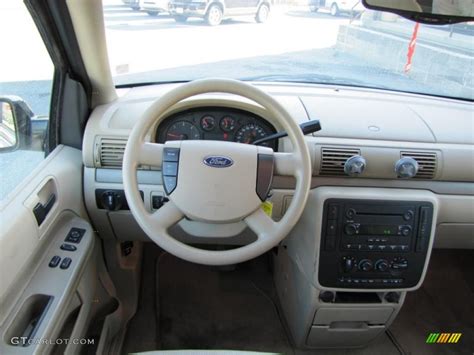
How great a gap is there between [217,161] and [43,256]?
0.74 metres

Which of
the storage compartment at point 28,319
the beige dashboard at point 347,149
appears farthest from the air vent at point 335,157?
the storage compartment at point 28,319

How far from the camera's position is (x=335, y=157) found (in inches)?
64.3

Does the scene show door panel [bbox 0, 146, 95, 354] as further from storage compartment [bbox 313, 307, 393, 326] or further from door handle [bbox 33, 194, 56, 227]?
storage compartment [bbox 313, 307, 393, 326]

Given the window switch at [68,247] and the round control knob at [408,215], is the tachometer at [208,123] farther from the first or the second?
the round control knob at [408,215]

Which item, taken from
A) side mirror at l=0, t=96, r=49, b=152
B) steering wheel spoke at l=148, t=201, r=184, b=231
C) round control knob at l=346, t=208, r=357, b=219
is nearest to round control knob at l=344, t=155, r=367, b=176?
round control knob at l=346, t=208, r=357, b=219

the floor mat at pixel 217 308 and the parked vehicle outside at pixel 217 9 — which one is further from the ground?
the parked vehicle outside at pixel 217 9

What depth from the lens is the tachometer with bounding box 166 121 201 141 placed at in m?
1.65

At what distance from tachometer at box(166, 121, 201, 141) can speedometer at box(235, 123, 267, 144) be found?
0.18 m

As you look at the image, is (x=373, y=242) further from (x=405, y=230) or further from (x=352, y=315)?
(x=352, y=315)

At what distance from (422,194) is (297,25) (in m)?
0.99

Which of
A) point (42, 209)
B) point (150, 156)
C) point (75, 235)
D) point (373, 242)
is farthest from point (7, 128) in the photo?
point (373, 242)

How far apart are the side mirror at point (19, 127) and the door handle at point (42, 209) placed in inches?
10.2

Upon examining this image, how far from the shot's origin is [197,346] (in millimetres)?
2072

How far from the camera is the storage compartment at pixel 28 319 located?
1.18 metres
